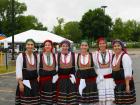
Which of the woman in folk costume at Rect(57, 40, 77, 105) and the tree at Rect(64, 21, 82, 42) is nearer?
the woman in folk costume at Rect(57, 40, 77, 105)

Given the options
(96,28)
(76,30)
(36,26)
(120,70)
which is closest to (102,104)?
(120,70)

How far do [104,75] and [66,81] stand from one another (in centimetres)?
82

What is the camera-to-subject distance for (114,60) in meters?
9.13

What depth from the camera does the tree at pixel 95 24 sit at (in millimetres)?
77188

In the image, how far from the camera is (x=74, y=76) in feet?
30.7

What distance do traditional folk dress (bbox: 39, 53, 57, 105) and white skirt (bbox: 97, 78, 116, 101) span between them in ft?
3.29

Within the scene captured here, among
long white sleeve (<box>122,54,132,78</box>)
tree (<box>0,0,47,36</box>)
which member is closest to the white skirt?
long white sleeve (<box>122,54,132,78</box>)

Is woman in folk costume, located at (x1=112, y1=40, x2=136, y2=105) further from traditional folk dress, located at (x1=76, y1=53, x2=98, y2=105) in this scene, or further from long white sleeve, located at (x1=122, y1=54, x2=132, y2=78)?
traditional folk dress, located at (x1=76, y1=53, x2=98, y2=105)

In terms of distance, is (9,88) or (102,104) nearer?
(102,104)

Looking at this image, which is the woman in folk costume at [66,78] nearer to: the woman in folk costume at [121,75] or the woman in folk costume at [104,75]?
the woman in folk costume at [104,75]

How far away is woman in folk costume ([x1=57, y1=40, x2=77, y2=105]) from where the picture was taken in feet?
30.2

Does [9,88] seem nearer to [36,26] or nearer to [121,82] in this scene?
[121,82]

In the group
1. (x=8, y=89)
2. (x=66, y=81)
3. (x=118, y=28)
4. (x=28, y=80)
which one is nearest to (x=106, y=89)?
(x=66, y=81)

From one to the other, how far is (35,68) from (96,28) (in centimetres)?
6870
